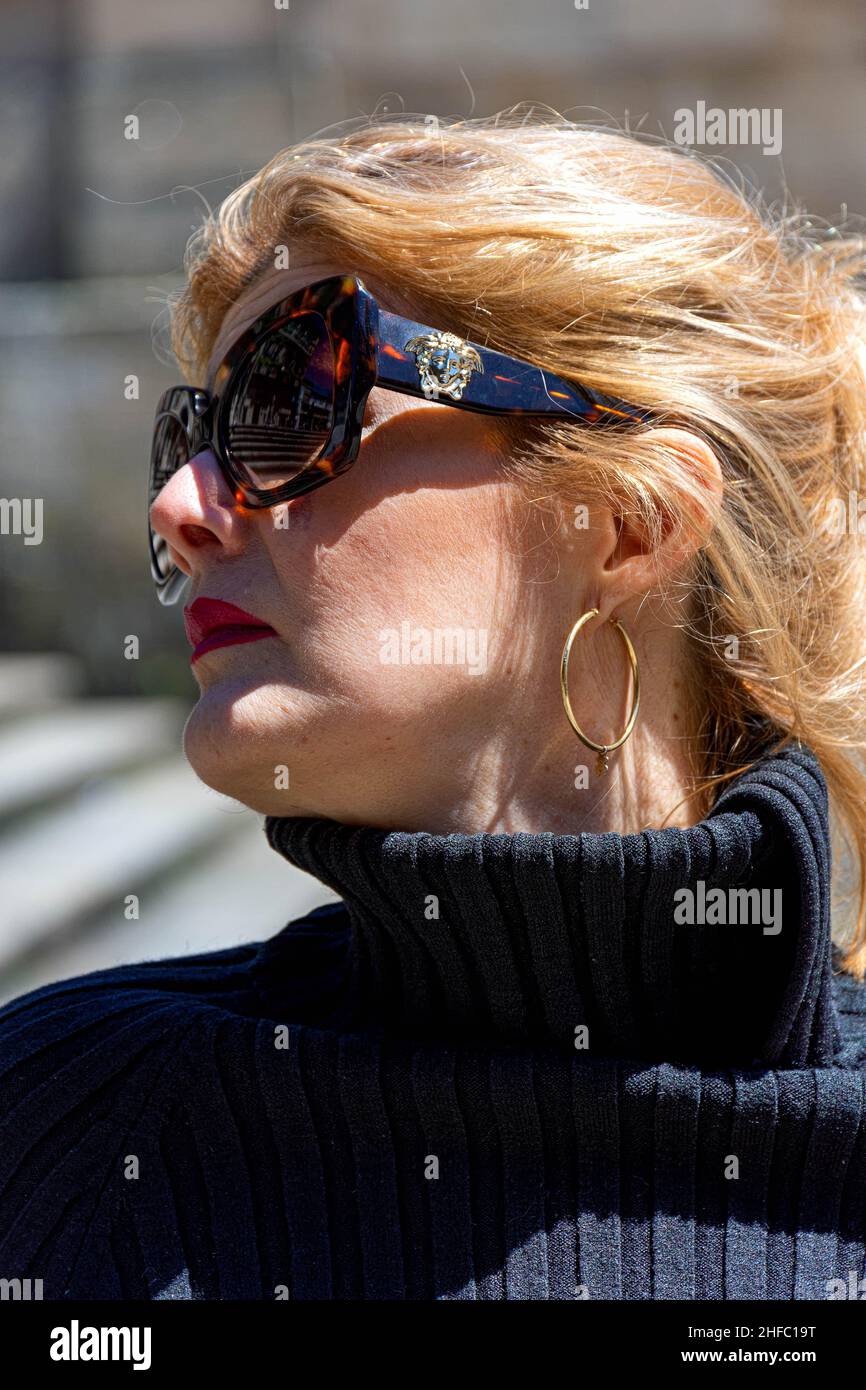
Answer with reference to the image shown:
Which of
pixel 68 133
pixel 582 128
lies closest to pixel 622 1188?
pixel 582 128

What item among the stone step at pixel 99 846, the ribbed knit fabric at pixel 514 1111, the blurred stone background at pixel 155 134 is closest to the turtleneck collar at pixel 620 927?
the ribbed knit fabric at pixel 514 1111

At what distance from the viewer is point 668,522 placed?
64.0 inches

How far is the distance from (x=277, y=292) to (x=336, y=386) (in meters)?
0.23

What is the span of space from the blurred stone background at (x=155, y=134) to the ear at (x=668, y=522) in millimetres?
4359

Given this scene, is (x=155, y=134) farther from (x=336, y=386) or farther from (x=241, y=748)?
(x=241, y=748)

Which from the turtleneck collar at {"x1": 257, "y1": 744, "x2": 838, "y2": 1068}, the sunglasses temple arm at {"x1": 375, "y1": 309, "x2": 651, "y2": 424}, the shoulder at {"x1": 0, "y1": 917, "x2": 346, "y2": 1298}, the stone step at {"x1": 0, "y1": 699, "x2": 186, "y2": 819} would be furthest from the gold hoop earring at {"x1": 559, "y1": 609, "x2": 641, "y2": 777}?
the stone step at {"x1": 0, "y1": 699, "x2": 186, "y2": 819}

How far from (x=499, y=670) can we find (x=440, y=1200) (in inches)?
23.4

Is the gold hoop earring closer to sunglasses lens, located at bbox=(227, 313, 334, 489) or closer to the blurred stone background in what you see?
sunglasses lens, located at bbox=(227, 313, 334, 489)

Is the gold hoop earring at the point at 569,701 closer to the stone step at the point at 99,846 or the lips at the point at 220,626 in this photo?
the lips at the point at 220,626

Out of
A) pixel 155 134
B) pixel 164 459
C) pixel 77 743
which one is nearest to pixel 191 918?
pixel 77 743

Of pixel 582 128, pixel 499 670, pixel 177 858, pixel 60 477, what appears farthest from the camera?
pixel 60 477

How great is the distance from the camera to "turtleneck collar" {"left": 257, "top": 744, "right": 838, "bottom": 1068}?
1.44m
